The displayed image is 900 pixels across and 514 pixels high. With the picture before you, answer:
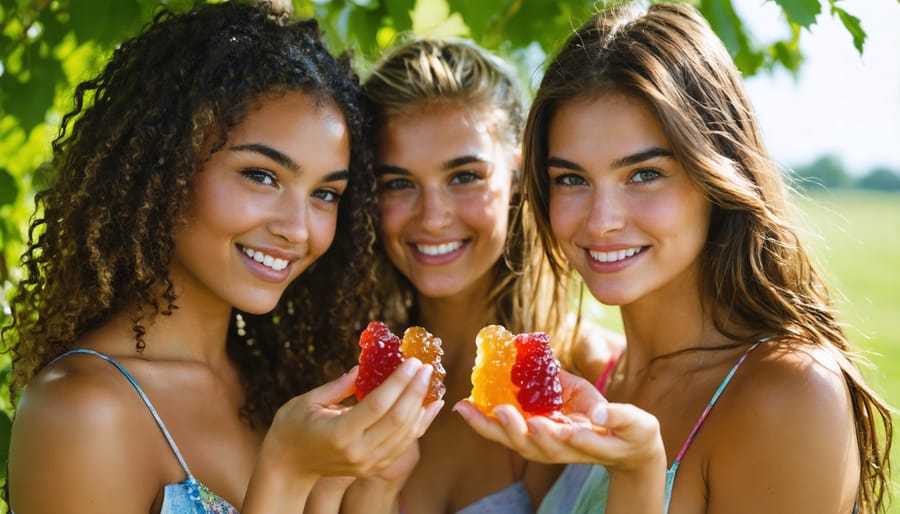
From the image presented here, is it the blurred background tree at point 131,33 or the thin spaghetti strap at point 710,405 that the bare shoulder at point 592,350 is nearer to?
the thin spaghetti strap at point 710,405

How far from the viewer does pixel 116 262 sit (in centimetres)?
330

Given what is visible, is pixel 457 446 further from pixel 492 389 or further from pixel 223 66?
→ pixel 223 66

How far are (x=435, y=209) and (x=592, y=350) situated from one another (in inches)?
40.5

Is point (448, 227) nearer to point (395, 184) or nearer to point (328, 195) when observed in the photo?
point (395, 184)

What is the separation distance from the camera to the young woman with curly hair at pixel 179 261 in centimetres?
283

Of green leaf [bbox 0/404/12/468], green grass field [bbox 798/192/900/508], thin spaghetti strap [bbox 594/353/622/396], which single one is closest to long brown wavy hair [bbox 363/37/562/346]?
thin spaghetti strap [bbox 594/353/622/396]

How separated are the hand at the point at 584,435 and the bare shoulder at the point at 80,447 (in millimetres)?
1095

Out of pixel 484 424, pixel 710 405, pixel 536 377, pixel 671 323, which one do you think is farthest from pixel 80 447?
pixel 671 323

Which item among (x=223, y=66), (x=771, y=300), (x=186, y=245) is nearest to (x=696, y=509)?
(x=771, y=300)

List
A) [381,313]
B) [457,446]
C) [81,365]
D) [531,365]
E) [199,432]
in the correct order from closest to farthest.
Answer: [531,365], [81,365], [199,432], [457,446], [381,313]

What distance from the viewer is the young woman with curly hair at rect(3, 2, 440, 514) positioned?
111 inches

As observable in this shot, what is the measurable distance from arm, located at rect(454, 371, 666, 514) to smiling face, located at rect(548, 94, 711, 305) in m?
0.80

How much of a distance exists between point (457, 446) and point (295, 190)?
1.48 metres

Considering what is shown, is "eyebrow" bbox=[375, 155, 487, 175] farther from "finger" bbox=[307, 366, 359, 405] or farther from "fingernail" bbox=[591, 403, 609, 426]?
"fingernail" bbox=[591, 403, 609, 426]
